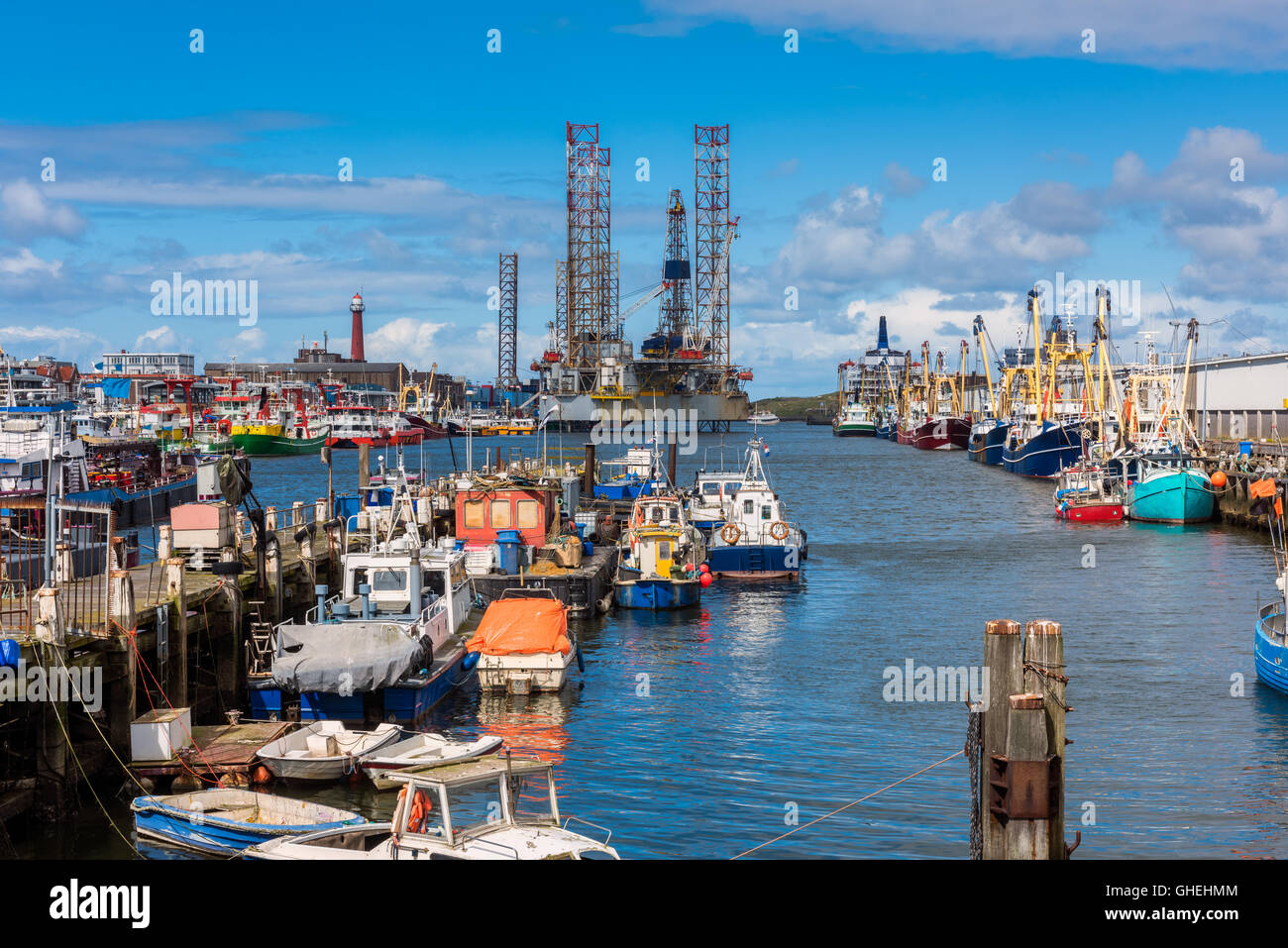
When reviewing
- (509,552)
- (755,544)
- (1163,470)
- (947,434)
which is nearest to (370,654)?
(509,552)

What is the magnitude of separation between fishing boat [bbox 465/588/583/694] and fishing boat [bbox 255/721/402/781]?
21.0ft

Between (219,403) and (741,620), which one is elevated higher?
→ (219,403)

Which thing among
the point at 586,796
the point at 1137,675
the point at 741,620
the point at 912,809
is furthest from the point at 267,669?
the point at 1137,675

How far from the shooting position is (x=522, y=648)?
3006cm

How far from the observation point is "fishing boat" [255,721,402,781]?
21812 millimetres

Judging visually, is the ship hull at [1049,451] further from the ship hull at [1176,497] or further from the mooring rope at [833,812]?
the mooring rope at [833,812]

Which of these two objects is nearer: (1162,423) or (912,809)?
(912,809)

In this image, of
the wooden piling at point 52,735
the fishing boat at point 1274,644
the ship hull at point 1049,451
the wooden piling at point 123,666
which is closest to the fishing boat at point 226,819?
the wooden piling at point 52,735

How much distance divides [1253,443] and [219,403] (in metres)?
138

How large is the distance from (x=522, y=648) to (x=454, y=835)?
14960mm

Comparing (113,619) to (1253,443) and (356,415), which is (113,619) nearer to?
(1253,443)

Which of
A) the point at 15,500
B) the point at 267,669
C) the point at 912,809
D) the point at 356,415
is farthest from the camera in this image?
the point at 356,415

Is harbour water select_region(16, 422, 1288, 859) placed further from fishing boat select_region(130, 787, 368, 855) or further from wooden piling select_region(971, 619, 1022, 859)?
wooden piling select_region(971, 619, 1022, 859)

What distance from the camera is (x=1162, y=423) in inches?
3187
